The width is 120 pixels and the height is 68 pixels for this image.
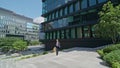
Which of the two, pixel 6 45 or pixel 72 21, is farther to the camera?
pixel 6 45

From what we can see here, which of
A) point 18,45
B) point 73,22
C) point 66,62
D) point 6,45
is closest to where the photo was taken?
point 66,62

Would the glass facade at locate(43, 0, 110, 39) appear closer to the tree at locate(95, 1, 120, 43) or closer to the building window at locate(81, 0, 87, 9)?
the building window at locate(81, 0, 87, 9)

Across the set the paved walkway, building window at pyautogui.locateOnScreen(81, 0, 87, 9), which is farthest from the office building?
the paved walkway

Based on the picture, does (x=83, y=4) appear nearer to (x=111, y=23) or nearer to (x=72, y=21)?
(x=72, y=21)

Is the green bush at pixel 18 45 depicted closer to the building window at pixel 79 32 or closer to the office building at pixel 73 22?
the office building at pixel 73 22

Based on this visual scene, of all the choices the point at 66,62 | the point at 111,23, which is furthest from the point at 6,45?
the point at 66,62

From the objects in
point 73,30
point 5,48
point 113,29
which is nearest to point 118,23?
point 113,29

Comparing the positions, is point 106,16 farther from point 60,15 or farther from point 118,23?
point 60,15

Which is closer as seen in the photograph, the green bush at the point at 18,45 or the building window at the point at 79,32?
the building window at the point at 79,32

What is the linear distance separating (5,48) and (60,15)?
22.0 meters

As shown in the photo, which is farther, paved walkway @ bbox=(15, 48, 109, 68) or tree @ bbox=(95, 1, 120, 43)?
tree @ bbox=(95, 1, 120, 43)

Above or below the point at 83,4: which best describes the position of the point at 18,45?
below

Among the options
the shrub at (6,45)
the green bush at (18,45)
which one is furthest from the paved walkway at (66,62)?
the shrub at (6,45)

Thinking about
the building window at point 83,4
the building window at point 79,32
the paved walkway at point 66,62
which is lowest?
the paved walkway at point 66,62
